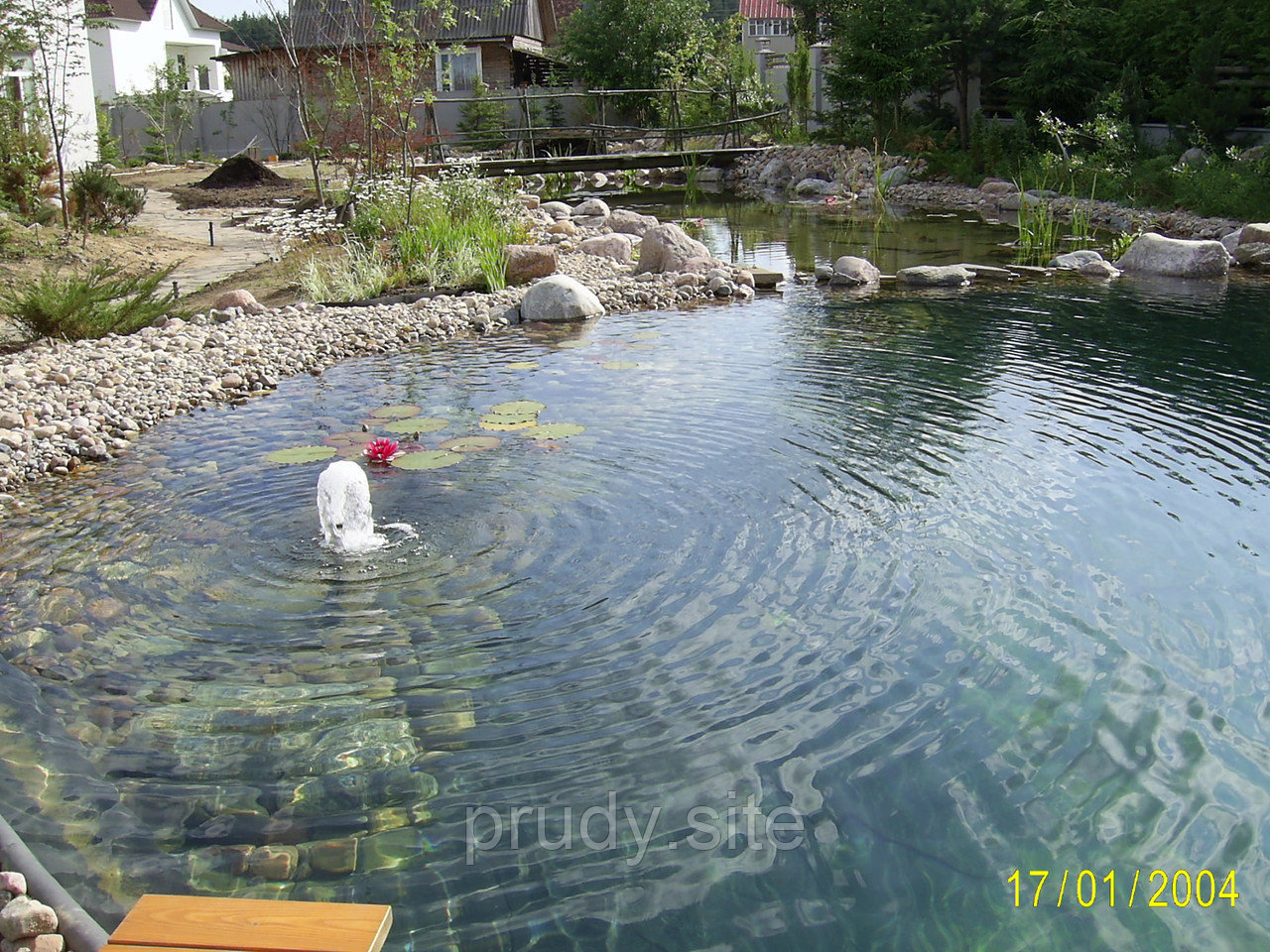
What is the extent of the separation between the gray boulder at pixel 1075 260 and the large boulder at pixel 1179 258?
1.26ft

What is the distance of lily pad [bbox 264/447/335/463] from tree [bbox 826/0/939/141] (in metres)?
19.3

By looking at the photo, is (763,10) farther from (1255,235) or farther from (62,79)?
(1255,235)

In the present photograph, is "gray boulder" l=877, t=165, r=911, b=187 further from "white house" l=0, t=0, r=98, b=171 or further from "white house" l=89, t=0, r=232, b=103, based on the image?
"white house" l=89, t=0, r=232, b=103

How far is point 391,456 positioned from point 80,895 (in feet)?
10.4

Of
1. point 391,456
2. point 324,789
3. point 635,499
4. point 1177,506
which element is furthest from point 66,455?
point 1177,506

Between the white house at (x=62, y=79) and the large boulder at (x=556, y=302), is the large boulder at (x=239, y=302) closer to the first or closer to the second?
the large boulder at (x=556, y=302)

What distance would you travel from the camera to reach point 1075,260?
11812 millimetres

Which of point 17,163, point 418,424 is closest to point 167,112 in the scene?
point 17,163

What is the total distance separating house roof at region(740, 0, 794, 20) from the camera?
43.5 m

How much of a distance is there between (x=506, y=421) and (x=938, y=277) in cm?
652

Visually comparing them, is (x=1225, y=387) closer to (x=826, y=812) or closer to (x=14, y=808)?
(x=826, y=812)

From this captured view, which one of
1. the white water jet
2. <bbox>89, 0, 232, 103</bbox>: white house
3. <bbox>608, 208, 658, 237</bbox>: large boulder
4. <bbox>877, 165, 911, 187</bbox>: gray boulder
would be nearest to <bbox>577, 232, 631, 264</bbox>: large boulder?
<bbox>608, 208, 658, 237</bbox>: large boulder

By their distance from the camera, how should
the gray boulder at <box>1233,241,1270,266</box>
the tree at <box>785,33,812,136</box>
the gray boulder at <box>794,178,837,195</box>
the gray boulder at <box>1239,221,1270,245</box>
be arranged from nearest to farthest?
the gray boulder at <box>1233,241,1270,266</box>, the gray boulder at <box>1239,221,1270,245</box>, the gray boulder at <box>794,178,837,195</box>, the tree at <box>785,33,812,136</box>
